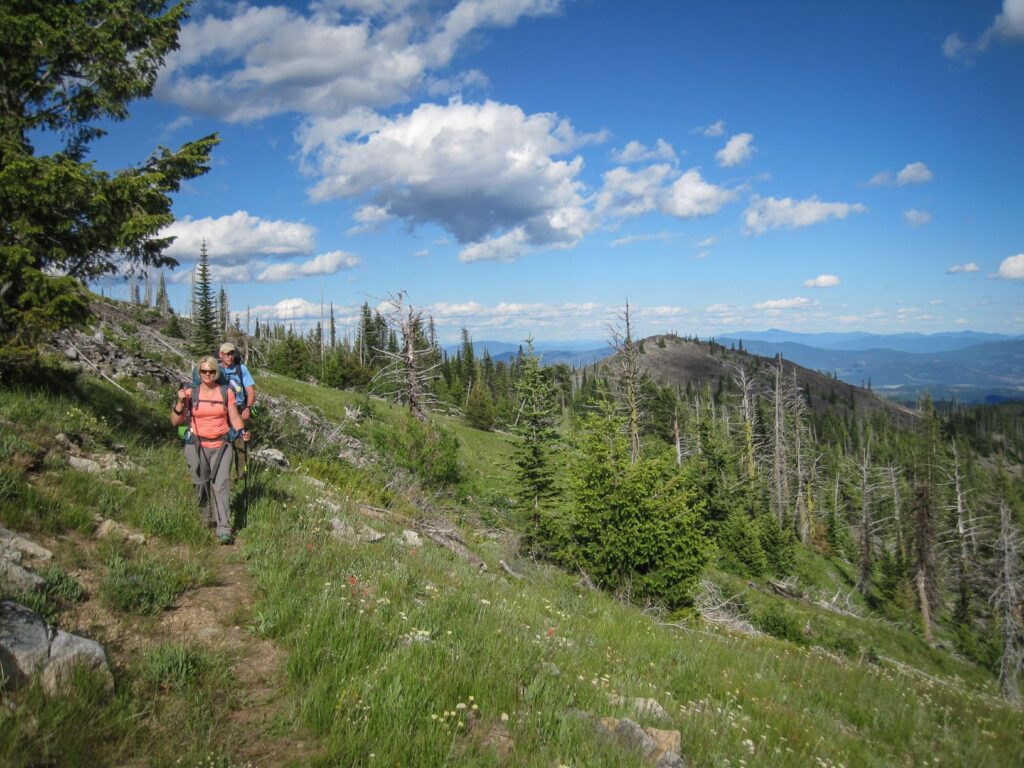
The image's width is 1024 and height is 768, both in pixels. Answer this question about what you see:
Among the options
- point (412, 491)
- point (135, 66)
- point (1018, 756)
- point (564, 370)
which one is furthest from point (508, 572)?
point (564, 370)

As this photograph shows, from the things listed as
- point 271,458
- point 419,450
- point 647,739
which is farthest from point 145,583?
point 419,450

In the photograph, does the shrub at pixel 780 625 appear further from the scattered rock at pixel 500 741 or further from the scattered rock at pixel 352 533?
the scattered rock at pixel 500 741

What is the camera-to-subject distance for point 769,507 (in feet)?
160

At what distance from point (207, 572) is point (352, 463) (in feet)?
35.7

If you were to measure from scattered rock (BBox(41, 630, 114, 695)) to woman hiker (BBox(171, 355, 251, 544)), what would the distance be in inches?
116

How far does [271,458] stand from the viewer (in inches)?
432

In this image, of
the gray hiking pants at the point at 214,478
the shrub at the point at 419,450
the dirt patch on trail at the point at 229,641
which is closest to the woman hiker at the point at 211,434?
the gray hiking pants at the point at 214,478

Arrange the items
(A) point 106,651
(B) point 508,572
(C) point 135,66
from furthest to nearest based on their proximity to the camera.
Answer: (B) point 508,572 → (C) point 135,66 → (A) point 106,651

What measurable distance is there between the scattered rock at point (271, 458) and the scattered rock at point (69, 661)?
719 cm

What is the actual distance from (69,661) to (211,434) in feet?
11.4

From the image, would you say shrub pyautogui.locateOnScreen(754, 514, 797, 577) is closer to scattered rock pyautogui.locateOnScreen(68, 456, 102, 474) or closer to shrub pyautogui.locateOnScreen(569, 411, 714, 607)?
shrub pyautogui.locateOnScreen(569, 411, 714, 607)

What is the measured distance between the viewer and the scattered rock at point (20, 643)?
2781mm

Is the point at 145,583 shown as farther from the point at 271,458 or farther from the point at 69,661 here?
the point at 271,458

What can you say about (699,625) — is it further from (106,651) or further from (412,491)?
(106,651)
